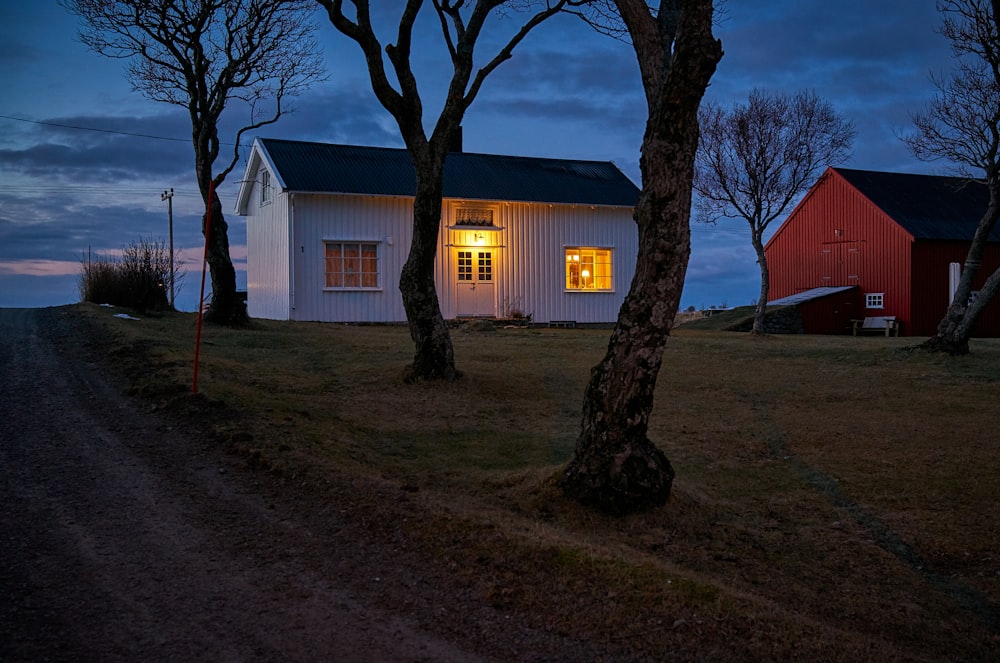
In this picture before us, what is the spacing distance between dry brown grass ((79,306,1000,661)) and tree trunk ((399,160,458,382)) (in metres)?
0.43

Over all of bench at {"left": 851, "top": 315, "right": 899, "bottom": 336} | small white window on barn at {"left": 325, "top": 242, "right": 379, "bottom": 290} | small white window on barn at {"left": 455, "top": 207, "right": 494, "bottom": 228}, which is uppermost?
small white window on barn at {"left": 455, "top": 207, "right": 494, "bottom": 228}

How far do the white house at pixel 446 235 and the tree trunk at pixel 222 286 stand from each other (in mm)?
4074

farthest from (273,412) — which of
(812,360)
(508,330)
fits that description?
(508,330)

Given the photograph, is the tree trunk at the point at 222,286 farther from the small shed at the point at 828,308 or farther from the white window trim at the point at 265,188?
the small shed at the point at 828,308

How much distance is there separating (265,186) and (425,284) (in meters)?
15.7

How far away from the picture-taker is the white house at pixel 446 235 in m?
22.7

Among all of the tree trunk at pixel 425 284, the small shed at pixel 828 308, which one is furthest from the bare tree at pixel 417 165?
the small shed at pixel 828 308

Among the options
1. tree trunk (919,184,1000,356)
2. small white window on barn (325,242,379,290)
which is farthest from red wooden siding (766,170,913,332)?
small white window on barn (325,242,379,290)

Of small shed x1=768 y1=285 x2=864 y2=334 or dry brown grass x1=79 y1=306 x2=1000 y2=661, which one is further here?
small shed x1=768 y1=285 x2=864 y2=334

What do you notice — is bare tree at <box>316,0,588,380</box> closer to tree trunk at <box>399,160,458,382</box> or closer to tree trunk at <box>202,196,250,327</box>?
tree trunk at <box>399,160,458,382</box>

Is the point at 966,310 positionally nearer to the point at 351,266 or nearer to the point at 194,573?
the point at 351,266

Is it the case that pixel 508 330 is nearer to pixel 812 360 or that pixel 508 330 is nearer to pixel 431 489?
pixel 812 360

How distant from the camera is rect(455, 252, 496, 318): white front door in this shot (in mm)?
24516

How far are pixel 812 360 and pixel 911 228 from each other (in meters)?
16.3
